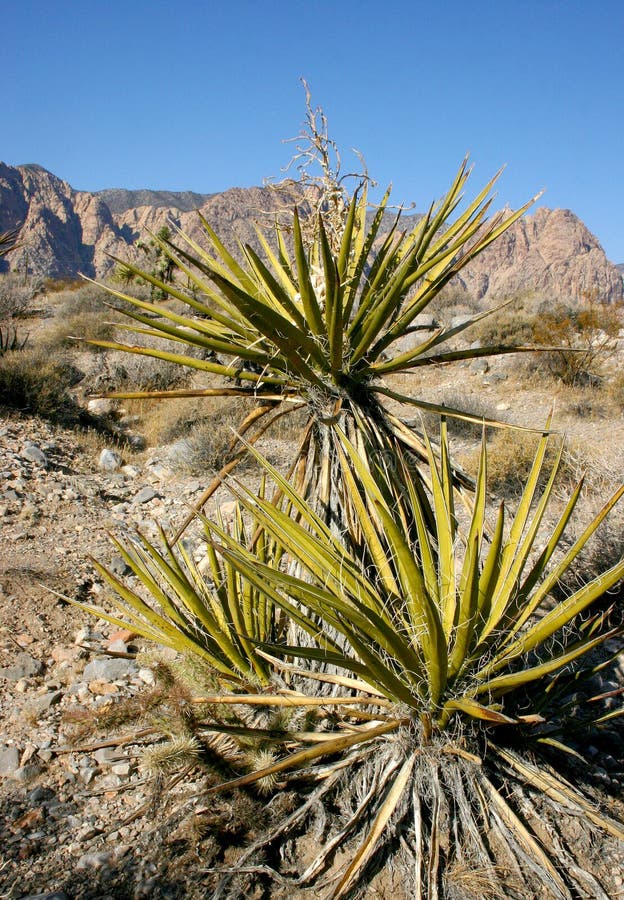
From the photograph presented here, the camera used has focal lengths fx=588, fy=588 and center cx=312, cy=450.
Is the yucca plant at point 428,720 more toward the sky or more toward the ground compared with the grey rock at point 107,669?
more toward the sky

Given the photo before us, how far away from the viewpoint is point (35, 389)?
7789mm

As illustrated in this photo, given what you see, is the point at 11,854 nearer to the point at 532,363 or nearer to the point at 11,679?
the point at 11,679

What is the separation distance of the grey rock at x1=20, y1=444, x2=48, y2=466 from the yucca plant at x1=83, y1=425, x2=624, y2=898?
475cm

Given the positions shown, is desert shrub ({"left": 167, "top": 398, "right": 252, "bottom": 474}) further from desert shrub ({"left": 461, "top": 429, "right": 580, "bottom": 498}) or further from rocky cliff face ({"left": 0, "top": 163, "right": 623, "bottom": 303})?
rocky cliff face ({"left": 0, "top": 163, "right": 623, "bottom": 303})

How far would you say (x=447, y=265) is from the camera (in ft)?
9.22

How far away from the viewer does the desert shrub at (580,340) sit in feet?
34.9

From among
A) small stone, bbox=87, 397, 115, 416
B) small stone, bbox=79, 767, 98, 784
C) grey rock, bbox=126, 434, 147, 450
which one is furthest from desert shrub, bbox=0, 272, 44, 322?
small stone, bbox=79, 767, 98, 784

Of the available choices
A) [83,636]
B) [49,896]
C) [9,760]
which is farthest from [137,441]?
[49,896]

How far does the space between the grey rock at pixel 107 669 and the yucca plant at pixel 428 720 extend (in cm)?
138

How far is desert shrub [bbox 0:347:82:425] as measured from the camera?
763 cm

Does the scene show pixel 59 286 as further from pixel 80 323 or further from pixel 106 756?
pixel 106 756

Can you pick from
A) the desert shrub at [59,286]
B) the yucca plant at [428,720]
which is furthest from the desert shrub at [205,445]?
the desert shrub at [59,286]

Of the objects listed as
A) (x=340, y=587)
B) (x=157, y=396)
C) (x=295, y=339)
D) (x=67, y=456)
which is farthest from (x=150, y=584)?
(x=67, y=456)

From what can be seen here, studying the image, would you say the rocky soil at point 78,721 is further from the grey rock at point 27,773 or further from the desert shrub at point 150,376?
the desert shrub at point 150,376
